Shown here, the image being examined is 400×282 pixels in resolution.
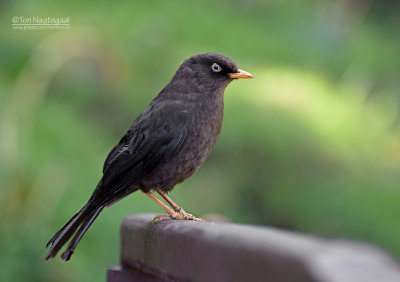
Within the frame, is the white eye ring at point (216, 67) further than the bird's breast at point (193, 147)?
Yes

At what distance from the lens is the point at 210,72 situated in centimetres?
288

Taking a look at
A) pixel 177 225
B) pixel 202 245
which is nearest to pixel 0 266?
pixel 177 225

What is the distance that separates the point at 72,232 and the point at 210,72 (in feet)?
3.03

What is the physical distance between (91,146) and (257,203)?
199cm

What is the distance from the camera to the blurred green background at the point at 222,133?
5250mm

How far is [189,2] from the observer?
953cm

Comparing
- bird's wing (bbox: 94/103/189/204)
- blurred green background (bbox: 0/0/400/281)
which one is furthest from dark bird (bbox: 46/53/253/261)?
blurred green background (bbox: 0/0/400/281)

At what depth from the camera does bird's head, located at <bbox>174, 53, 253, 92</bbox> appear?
286 cm

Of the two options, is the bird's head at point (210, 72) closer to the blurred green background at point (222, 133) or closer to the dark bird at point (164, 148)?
the dark bird at point (164, 148)

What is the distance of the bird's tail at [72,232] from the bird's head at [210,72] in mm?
707

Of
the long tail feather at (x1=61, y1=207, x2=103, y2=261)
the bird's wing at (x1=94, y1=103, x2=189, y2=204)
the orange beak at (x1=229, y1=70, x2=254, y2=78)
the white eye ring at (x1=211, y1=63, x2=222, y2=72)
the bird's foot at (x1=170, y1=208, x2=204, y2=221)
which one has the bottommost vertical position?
the long tail feather at (x1=61, y1=207, x2=103, y2=261)

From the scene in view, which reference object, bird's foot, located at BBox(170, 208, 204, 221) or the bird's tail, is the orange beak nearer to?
bird's foot, located at BBox(170, 208, 204, 221)

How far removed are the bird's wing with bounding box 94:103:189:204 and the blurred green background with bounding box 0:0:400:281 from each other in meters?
2.17

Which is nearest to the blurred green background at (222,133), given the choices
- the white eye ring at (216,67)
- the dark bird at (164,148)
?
the dark bird at (164,148)
